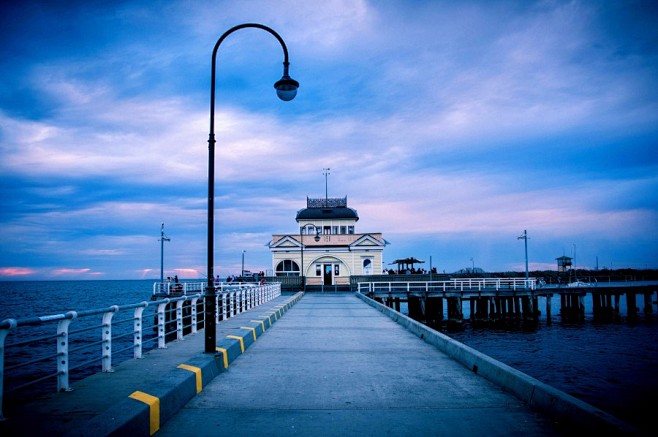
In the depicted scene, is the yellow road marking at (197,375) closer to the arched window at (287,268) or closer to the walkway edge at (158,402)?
the walkway edge at (158,402)

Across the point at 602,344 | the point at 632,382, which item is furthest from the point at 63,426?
the point at 602,344

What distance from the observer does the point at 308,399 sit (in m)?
6.31

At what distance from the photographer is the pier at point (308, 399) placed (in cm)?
494

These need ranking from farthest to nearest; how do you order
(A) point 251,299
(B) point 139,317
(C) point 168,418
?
(A) point 251,299 < (B) point 139,317 < (C) point 168,418

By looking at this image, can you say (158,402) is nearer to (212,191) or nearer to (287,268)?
(212,191)

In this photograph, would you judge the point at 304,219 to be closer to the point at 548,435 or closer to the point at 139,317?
the point at 139,317

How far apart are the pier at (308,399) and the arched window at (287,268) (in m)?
38.2

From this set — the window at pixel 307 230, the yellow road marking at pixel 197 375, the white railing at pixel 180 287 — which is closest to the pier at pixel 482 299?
the window at pixel 307 230

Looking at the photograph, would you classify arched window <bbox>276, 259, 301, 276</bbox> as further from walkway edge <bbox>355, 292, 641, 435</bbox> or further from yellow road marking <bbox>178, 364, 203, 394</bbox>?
yellow road marking <bbox>178, 364, 203, 394</bbox>

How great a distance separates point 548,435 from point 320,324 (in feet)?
39.7

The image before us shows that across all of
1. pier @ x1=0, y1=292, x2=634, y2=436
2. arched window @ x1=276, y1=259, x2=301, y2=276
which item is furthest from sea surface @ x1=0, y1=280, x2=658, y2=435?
arched window @ x1=276, y1=259, x2=301, y2=276

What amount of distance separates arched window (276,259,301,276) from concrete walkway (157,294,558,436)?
37.8 meters

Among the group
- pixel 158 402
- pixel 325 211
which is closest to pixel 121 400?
pixel 158 402

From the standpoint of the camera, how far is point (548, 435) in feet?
15.7
